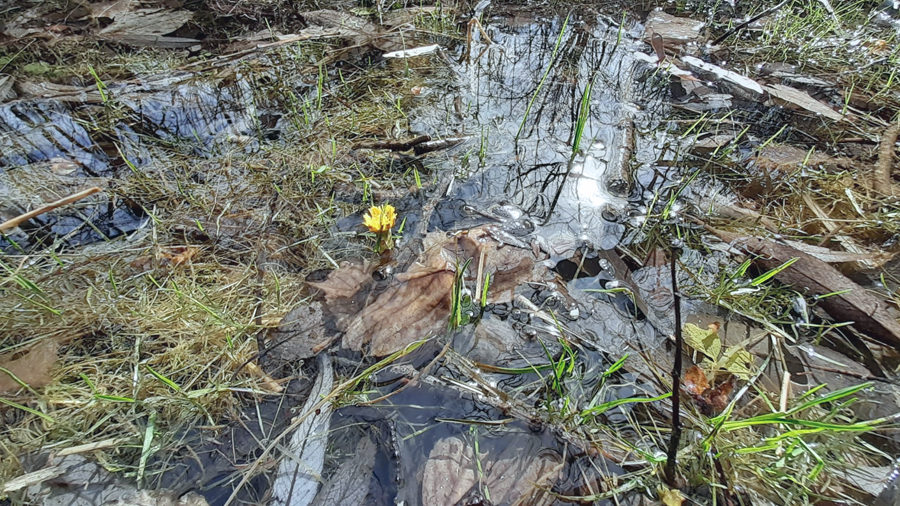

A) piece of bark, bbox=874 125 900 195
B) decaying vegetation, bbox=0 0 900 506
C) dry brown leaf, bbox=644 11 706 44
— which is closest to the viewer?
decaying vegetation, bbox=0 0 900 506

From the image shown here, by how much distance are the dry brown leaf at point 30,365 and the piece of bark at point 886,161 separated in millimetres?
3419

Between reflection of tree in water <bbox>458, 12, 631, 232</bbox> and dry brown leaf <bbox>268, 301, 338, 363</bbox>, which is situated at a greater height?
reflection of tree in water <bbox>458, 12, 631, 232</bbox>

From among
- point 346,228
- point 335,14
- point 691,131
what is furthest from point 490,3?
point 346,228

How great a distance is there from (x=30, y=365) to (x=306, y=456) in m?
0.99

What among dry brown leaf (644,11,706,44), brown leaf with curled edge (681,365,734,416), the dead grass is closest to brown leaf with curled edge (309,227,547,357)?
the dead grass

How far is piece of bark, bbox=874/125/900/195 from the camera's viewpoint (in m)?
2.03

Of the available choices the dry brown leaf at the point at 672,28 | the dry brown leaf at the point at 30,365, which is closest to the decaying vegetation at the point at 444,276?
the dry brown leaf at the point at 30,365

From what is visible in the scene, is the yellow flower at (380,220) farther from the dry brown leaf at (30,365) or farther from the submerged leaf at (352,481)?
the dry brown leaf at (30,365)

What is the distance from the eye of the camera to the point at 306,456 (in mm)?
1299

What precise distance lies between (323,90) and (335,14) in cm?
109

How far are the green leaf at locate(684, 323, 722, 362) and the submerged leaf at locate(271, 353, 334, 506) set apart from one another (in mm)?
1243

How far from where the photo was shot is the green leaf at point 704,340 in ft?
4.94

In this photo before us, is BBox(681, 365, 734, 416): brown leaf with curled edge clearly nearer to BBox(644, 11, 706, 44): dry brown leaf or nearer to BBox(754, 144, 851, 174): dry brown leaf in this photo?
BBox(754, 144, 851, 174): dry brown leaf

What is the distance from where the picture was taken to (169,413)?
138 centimetres
